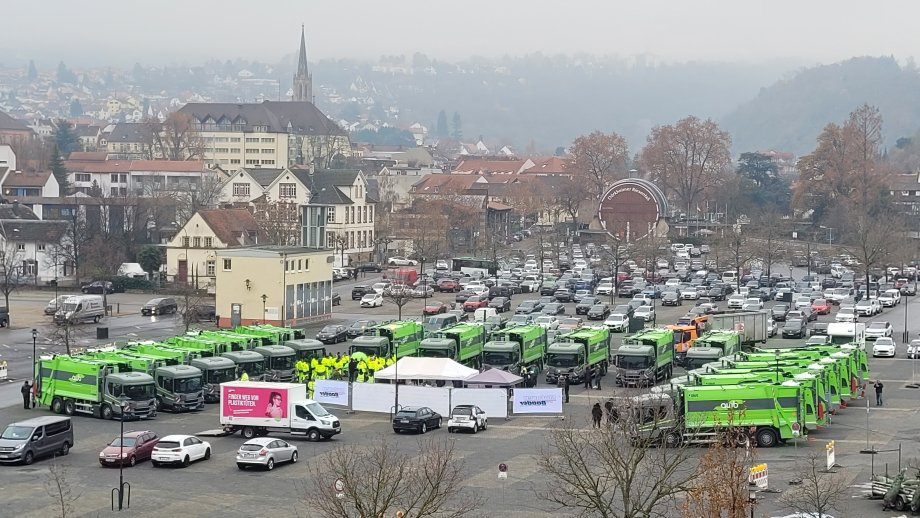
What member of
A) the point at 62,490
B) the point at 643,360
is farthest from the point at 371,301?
the point at 62,490

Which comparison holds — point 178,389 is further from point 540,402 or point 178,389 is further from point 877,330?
point 877,330

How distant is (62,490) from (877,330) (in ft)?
126

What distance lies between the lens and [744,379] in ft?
126

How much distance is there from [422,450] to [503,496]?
15.4ft

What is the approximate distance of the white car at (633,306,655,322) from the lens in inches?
2604

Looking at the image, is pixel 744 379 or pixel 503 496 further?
pixel 744 379

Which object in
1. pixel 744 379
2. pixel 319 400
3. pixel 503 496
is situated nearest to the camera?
pixel 503 496

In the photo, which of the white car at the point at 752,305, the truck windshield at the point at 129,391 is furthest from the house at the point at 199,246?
the truck windshield at the point at 129,391

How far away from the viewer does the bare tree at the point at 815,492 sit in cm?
2719

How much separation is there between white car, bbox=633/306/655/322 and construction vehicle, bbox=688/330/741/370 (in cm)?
1072

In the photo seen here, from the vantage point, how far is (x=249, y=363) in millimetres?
47312

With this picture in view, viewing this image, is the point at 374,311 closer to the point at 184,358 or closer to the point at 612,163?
the point at 184,358

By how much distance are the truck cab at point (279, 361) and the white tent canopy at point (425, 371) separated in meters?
4.44

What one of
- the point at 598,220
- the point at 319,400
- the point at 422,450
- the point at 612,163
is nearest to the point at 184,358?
the point at 319,400
